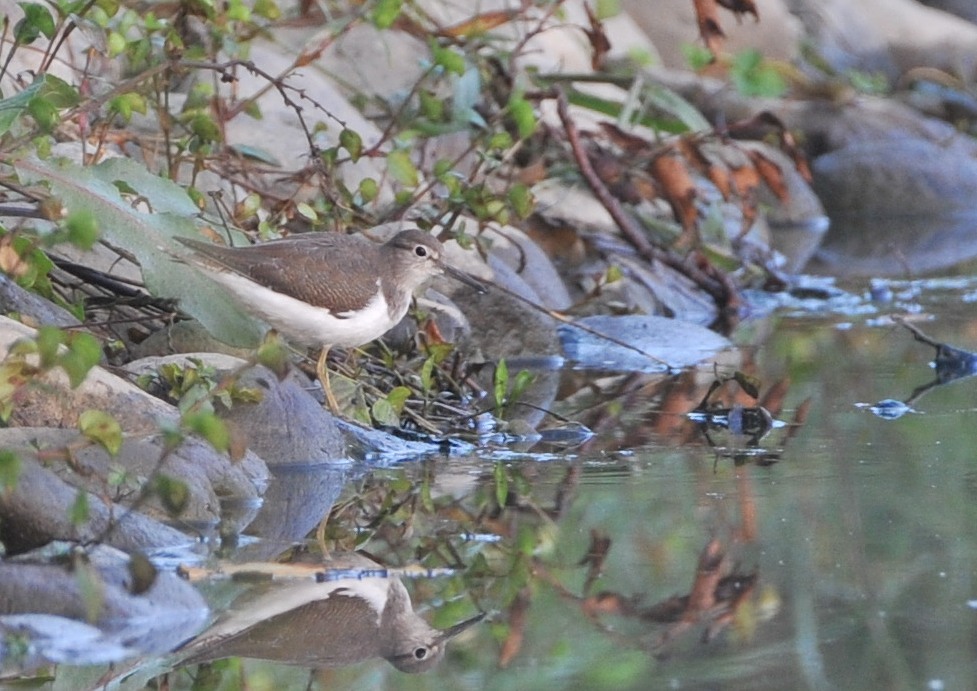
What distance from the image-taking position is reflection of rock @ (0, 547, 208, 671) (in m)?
3.28

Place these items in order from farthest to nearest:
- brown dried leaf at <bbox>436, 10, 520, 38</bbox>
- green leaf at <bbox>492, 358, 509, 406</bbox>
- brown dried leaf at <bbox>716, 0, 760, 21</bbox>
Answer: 1. brown dried leaf at <bbox>436, 10, 520, 38</bbox>
2. brown dried leaf at <bbox>716, 0, 760, 21</bbox>
3. green leaf at <bbox>492, 358, 509, 406</bbox>

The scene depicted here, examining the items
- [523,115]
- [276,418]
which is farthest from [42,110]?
[523,115]

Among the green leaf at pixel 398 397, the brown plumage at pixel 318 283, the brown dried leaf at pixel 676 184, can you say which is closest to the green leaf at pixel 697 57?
the brown dried leaf at pixel 676 184

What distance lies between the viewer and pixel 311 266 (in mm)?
5340

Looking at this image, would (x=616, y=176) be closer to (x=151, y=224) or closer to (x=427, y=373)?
(x=427, y=373)

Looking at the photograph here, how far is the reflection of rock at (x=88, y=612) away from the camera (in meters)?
3.28

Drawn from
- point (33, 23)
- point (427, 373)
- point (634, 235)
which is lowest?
point (634, 235)

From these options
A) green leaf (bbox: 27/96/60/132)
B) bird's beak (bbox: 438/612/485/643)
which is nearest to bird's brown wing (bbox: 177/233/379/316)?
green leaf (bbox: 27/96/60/132)

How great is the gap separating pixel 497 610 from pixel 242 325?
1.85m

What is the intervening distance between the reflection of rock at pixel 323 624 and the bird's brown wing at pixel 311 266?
57.3 inches

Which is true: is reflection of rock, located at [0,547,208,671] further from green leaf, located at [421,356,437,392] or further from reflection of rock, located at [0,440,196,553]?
green leaf, located at [421,356,437,392]

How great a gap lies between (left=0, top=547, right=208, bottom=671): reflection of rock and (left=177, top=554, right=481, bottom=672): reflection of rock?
0.30 feet

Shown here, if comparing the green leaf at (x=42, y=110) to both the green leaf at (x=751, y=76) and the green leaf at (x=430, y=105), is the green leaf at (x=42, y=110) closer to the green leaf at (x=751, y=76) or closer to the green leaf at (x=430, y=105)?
the green leaf at (x=430, y=105)

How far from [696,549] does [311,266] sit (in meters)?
1.78
